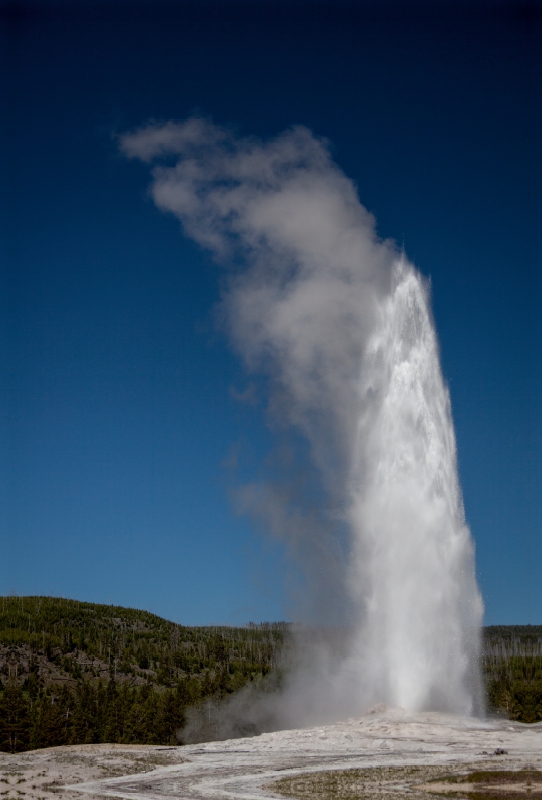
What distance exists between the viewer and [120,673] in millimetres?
126500

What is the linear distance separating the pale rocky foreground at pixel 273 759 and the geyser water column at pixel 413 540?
339 cm

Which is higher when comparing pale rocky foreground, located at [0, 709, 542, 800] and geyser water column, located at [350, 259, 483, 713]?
geyser water column, located at [350, 259, 483, 713]

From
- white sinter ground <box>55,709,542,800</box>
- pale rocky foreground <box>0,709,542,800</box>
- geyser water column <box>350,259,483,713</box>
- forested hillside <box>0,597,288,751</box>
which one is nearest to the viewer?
pale rocky foreground <box>0,709,542,800</box>

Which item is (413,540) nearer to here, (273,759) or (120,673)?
(273,759)

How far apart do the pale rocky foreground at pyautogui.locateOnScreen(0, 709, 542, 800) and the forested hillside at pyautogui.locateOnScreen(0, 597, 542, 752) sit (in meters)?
16.9

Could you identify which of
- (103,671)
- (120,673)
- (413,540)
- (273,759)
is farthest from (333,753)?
(103,671)

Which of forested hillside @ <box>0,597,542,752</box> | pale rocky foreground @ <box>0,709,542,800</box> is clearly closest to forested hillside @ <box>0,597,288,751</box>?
forested hillside @ <box>0,597,542,752</box>

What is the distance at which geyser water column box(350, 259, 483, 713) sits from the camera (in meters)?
44.6

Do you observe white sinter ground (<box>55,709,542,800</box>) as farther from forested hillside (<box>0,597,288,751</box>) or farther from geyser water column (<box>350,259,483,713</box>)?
→ forested hillside (<box>0,597,288,751</box>)

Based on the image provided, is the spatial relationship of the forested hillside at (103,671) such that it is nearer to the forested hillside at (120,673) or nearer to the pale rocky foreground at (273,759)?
the forested hillside at (120,673)

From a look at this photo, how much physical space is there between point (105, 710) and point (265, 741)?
27464 millimetres

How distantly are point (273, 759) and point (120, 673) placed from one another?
96.1 m

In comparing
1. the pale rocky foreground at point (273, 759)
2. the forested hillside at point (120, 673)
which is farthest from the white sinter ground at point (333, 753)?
the forested hillside at point (120, 673)

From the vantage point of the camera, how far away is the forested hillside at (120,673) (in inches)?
2352
